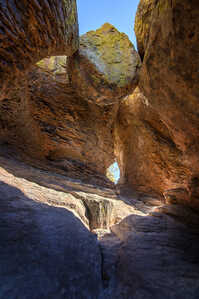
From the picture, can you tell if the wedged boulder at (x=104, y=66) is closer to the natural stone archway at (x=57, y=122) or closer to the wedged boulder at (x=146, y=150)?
the natural stone archway at (x=57, y=122)

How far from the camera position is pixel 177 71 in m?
1.84

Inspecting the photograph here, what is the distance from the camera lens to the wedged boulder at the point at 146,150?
7.40 m

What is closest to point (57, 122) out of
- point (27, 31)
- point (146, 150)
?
point (146, 150)

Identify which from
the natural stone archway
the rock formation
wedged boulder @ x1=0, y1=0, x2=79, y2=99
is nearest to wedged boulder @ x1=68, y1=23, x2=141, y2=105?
the rock formation

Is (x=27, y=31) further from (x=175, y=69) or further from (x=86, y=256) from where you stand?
(x=86, y=256)

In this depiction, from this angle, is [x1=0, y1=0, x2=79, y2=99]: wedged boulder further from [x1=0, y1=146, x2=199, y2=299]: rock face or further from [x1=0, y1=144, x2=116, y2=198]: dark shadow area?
[x1=0, y1=144, x2=116, y2=198]: dark shadow area

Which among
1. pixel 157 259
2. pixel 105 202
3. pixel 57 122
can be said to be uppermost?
pixel 57 122

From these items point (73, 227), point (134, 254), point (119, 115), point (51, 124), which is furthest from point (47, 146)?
point (134, 254)

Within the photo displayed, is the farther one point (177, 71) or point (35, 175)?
point (35, 175)

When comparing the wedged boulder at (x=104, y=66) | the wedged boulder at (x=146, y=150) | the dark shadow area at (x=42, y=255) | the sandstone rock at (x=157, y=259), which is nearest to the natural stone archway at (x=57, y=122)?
the wedged boulder at (x=104, y=66)

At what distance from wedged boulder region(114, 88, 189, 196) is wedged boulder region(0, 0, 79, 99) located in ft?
17.7

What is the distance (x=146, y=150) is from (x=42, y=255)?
7337mm

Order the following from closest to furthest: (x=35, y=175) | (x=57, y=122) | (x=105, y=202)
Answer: (x=105, y=202)
(x=35, y=175)
(x=57, y=122)

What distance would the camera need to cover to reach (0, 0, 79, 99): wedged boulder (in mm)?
2387
